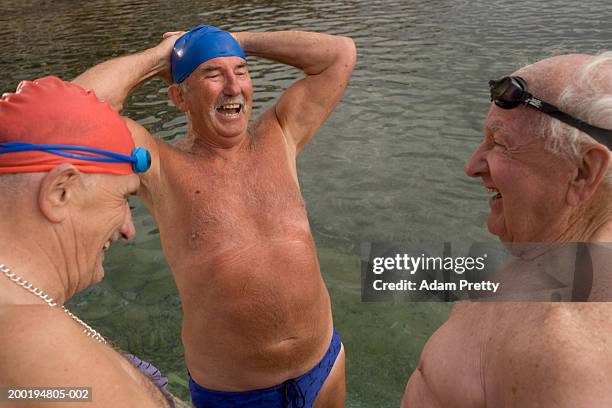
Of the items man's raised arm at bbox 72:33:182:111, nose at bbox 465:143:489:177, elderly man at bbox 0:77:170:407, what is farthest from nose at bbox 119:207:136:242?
nose at bbox 465:143:489:177

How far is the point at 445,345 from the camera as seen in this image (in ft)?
7.01

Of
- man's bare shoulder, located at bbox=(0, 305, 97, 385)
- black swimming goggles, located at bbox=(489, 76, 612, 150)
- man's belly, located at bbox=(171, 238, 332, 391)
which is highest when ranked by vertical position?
black swimming goggles, located at bbox=(489, 76, 612, 150)

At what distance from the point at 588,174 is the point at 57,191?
1664 mm

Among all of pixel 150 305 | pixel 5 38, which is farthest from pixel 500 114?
pixel 5 38

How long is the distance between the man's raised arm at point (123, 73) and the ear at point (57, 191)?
1.43 m

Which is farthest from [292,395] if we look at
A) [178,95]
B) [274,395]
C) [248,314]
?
[178,95]

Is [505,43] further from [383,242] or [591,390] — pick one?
[591,390]

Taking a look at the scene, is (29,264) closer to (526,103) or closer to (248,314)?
(248,314)

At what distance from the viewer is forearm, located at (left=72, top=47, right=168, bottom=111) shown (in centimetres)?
311

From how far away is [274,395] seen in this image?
3.13m

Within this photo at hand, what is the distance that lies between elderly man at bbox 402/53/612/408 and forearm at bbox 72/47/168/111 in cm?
201

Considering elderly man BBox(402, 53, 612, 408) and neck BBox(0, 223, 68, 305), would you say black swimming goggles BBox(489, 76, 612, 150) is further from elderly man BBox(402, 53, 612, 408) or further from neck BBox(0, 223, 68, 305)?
neck BBox(0, 223, 68, 305)

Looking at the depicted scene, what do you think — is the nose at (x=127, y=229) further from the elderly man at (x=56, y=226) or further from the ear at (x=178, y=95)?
the ear at (x=178, y=95)

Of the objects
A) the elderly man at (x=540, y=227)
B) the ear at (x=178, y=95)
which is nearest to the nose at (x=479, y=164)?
the elderly man at (x=540, y=227)
